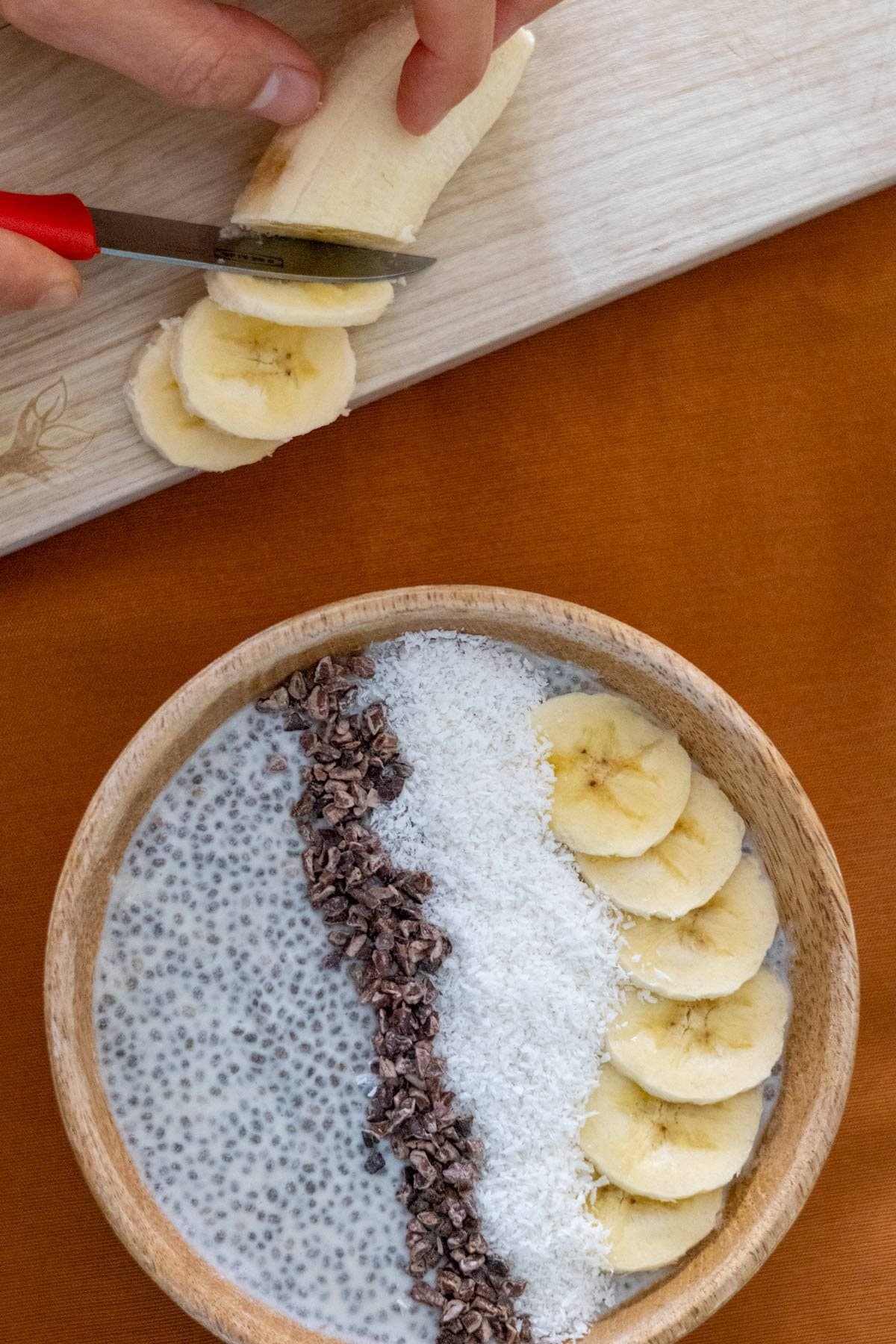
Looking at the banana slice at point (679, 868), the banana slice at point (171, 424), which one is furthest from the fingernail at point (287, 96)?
the banana slice at point (679, 868)

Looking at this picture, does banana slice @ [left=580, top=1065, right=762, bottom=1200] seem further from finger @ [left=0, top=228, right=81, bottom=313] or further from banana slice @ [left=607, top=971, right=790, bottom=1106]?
finger @ [left=0, top=228, right=81, bottom=313]

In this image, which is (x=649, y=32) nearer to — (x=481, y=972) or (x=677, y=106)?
(x=677, y=106)

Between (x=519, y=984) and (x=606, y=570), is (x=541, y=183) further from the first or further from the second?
(x=519, y=984)

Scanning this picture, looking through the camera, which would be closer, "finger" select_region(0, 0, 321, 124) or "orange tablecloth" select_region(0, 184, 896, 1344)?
"finger" select_region(0, 0, 321, 124)

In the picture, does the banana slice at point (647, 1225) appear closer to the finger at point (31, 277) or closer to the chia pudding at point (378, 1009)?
the chia pudding at point (378, 1009)

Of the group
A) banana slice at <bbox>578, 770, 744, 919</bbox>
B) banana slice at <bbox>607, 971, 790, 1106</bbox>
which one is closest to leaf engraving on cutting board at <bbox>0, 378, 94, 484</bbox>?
banana slice at <bbox>578, 770, 744, 919</bbox>

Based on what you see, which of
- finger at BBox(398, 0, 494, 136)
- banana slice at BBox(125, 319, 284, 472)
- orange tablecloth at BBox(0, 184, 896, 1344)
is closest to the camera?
finger at BBox(398, 0, 494, 136)

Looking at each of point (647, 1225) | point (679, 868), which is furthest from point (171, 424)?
point (647, 1225)
